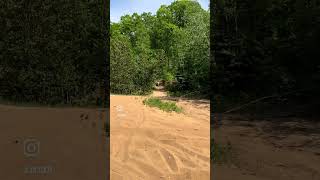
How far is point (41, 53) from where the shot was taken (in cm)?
1986

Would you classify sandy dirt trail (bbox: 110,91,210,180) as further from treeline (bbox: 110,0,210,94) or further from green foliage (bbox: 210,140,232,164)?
treeline (bbox: 110,0,210,94)

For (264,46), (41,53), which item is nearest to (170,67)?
(41,53)

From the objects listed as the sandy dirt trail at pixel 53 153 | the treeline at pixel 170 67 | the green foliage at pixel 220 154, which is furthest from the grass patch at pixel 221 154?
the treeline at pixel 170 67

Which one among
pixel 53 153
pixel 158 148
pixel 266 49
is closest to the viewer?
pixel 53 153

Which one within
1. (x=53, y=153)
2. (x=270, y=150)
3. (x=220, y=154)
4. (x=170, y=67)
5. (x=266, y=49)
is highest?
(x=266, y=49)

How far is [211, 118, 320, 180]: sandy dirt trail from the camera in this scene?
6.72 meters

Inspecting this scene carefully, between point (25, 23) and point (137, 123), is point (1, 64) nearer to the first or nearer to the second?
point (25, 23)

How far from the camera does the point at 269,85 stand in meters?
17.2

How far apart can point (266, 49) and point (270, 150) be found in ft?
27.3

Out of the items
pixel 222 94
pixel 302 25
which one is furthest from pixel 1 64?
pixel 302 25

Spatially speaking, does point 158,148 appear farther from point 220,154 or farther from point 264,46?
point 264,46

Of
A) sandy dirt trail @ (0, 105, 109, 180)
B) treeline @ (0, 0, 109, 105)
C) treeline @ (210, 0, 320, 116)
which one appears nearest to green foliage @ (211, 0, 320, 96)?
treeline @ (210, 0, 320, 116)

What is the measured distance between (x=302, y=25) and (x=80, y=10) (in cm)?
1152

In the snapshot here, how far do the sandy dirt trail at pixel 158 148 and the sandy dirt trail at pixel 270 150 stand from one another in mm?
462
